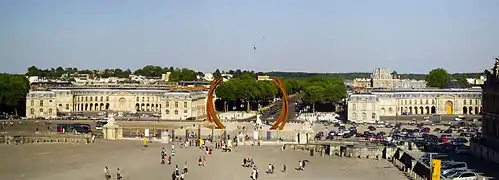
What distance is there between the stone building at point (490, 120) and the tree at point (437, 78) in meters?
110

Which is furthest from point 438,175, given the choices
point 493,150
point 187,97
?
point 187,97

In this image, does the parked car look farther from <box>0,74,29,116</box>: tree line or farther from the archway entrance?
<box>0,74,29,116</box>: tree line

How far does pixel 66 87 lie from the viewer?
393 ft

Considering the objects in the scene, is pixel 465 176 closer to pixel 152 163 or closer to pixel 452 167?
pixel 452 167

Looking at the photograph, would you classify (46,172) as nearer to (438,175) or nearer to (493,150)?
(438,175)

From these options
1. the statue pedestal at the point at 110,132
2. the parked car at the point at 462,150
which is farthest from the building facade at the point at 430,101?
the statue pedestal at the point at 110,132

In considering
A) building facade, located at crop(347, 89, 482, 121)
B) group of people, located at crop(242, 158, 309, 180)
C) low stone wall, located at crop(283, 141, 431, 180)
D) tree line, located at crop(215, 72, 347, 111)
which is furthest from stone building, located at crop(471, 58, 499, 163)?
tree line, located at crop(215, 72, 347, 111)

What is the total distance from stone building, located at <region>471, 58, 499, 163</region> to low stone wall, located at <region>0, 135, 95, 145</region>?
3110 cm

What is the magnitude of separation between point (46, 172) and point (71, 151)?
38.1 ft

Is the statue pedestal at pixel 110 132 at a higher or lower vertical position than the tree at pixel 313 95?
lower

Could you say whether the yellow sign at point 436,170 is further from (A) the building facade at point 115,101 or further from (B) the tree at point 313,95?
(B) the tree at point 313,95

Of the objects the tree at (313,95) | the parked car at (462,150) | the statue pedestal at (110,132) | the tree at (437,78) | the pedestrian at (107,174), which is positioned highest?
the tree at (437,78)

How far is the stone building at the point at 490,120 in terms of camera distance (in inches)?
1878

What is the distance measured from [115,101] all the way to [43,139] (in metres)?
60.4
